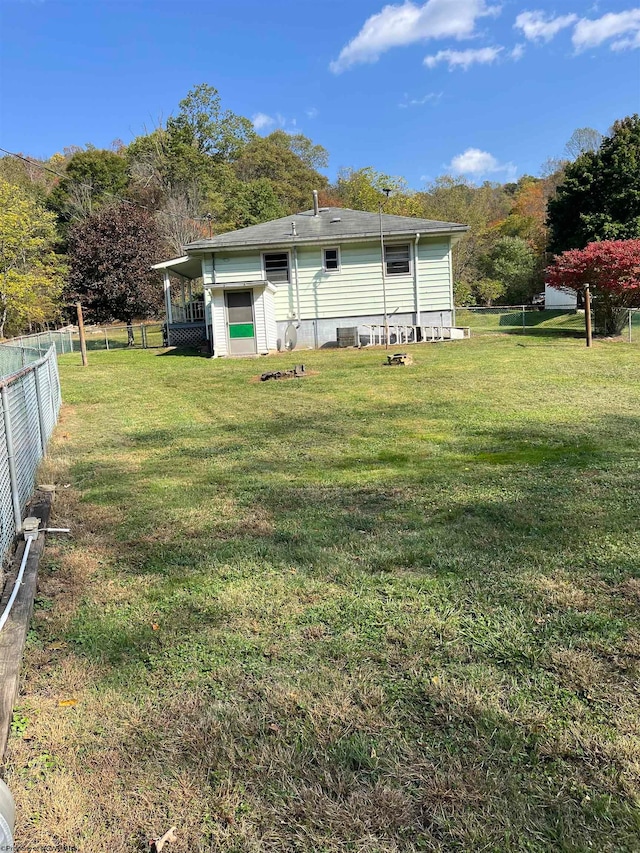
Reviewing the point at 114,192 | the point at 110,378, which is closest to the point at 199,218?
the point at 114,192

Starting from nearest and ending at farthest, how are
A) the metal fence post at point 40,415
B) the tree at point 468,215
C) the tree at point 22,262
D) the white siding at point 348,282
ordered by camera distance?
the metal fence post at point 40,415, the white siding at point 348,282, the tree at point 22,262, the tree at point 468,215

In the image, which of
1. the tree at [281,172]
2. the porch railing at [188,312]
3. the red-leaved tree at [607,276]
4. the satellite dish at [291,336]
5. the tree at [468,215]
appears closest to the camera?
the red-leaved tree at [607,276]

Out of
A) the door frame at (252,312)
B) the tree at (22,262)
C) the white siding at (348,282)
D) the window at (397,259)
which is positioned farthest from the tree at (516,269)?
the tree at (22,262)

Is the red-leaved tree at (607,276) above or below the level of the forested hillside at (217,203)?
below

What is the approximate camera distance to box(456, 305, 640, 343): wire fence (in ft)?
67.2

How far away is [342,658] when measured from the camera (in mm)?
2539

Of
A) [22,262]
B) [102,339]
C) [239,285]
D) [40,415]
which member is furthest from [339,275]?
[22,262]

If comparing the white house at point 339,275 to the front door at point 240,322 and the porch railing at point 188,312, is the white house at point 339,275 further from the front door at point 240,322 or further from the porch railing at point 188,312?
the porch railing at point 188,312

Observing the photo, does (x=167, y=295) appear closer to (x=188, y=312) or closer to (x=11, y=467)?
(x=188, y=312)

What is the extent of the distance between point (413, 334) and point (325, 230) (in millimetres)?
4699

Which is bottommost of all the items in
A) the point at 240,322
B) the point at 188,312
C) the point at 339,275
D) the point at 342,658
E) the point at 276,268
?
the point at 342,658

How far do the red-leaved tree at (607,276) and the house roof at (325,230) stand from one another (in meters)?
3.59

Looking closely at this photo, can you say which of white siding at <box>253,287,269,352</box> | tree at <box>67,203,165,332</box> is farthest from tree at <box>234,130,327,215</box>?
white siding at <box>253,287,269,352</box>

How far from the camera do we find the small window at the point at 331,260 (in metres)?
19.3
